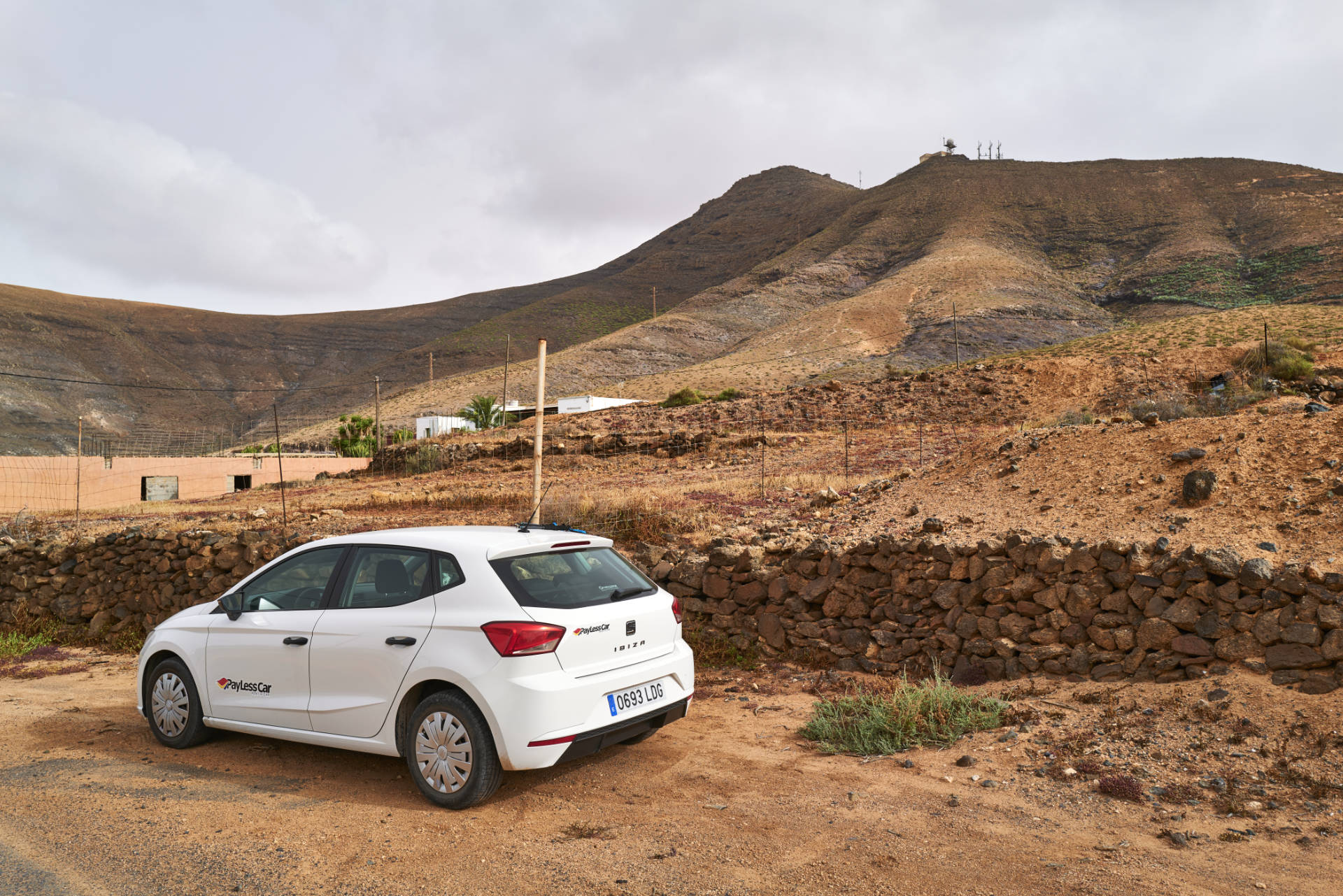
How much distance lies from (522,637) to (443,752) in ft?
2.78

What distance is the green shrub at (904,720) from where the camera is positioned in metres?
5.63

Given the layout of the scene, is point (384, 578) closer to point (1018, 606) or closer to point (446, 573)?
point (446, 573)

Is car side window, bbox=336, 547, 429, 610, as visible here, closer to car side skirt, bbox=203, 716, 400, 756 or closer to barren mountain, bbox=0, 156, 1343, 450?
car side skirt, bbox=203, 716, 400, 756

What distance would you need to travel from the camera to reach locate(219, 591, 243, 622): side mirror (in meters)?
5.70

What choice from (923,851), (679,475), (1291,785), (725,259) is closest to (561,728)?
(923,851)

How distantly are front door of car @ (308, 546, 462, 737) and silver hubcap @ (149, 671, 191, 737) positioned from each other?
1473 millimetres

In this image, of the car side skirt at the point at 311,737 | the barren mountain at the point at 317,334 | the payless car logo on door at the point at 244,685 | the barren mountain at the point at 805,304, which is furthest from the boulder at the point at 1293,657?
the barren mountain at the point at 317,334

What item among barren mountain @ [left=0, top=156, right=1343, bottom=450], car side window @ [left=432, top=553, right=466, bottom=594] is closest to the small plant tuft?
car side window @ [left=432, top=553, right=466, bottom=594]

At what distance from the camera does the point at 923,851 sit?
407 centimetres

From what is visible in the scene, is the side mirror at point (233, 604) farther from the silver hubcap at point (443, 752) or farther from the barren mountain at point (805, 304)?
the barren mountain at point (805, 304)

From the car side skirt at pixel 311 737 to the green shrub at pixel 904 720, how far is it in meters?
2.85

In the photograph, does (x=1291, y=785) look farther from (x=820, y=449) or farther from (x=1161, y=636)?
(x=820, y=449)

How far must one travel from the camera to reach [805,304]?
291 ft

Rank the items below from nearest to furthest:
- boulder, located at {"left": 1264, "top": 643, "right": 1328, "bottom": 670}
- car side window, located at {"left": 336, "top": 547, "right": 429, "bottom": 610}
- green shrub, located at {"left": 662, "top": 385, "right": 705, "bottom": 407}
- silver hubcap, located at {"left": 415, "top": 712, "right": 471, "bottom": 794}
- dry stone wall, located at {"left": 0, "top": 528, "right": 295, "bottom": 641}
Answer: silver hubcap, located at {"left": 415, "top": 712, "right": 471, "bottom": 794} < car side window, located at {"left": 336, "top": 547, "right": 429, "bottom": 610} < boulder, located at {"left": 1264, "top": 643, "right": 1328, "bottom": 670} < dry stone wall, located at {"left": 0, "top": 528, "right": 295, "bottom": 641} < green shrub, located at {"left": 662, "top": 385, "right": 705, "bottom": 407}
